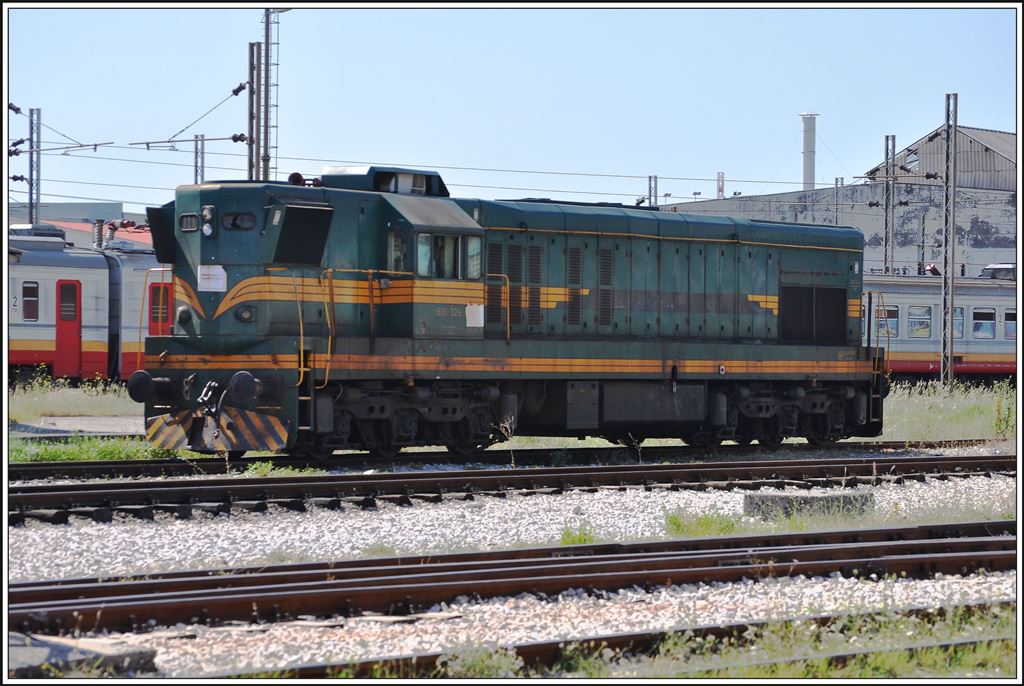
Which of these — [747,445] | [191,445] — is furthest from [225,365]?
[747,445]

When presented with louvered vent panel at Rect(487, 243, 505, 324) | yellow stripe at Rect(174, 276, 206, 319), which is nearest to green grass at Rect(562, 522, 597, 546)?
louvered vent panel at Rect(487, 243, 505, 324)

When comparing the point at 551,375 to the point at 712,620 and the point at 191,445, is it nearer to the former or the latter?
the point at 191,445

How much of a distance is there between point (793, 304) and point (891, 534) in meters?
8.87

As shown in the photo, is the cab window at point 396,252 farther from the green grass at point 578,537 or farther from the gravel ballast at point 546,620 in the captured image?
the gravel ballast at point 546,620

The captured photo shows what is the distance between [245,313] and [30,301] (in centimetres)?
1287

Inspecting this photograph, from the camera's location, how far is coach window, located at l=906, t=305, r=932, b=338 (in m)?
29.6

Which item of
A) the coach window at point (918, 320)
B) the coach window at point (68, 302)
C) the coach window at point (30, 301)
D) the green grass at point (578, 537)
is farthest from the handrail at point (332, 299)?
the coach window at point (918, 320)

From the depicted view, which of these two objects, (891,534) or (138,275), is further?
(138,275)

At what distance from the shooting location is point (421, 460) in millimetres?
14414

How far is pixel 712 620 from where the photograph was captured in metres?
6.72

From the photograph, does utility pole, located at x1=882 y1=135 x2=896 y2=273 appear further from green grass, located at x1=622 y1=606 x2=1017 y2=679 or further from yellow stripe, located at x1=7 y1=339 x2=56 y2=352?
green grass, located at x1=622 y1=606 x2=1017 y2=679

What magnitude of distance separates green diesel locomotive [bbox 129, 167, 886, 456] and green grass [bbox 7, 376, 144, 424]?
369 inches

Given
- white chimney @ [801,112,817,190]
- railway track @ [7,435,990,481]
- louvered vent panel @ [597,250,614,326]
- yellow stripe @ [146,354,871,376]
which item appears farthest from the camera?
white chimney @ [801,112,817,190]

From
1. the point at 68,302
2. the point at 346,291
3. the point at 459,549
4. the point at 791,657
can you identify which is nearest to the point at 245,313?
the point at 346,291
